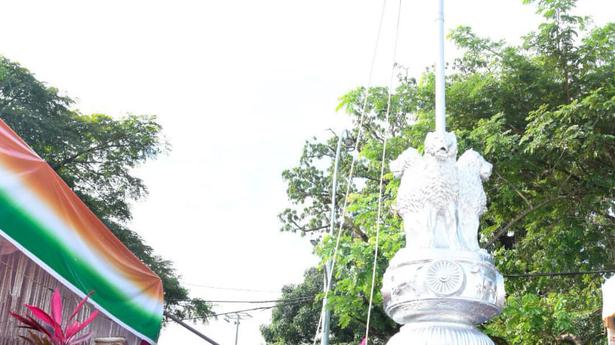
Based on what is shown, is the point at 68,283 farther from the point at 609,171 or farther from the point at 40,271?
the point at 609,171

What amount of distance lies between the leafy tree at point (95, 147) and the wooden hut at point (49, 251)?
7.16 m

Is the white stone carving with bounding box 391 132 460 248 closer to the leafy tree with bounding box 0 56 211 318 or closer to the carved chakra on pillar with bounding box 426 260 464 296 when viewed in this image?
the carved chakra on pillar with bounding box 426 260 464 296

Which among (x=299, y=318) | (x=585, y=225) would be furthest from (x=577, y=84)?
(x=299, y=318)

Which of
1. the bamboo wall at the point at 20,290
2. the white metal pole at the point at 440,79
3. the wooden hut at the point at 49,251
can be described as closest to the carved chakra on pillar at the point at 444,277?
the white metal pole at the point at 440,79

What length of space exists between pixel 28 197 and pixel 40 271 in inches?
33.5

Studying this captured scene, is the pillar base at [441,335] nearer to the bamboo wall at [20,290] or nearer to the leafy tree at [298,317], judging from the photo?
the bamboo wall at [20,290]

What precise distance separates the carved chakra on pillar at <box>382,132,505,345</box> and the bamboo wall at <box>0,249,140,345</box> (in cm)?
350

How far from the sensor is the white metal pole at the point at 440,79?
11.0 ft

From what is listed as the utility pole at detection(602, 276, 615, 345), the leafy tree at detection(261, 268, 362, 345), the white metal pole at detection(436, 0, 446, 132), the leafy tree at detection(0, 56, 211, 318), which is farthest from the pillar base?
the leafy tree at detection(261, 268, 362, 345)

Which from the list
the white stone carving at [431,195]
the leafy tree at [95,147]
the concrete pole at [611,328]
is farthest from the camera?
the leafy tree at [95,147]

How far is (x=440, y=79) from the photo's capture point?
3648mm

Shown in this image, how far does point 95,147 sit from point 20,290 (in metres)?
9.48

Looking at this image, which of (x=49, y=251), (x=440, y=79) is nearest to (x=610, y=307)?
(x=440, y=79)

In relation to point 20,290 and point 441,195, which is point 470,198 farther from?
point 20,290
